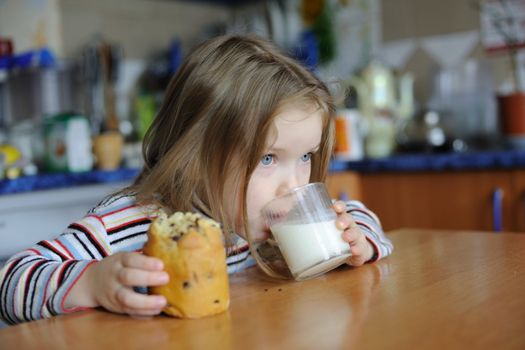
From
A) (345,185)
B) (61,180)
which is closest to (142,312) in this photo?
(61,180)

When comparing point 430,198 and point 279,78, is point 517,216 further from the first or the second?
point 279,78

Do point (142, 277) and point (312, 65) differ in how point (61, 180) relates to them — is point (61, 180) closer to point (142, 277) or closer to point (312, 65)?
point (312, 65)

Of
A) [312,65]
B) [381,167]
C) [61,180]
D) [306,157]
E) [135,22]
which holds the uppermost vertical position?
[135,22]

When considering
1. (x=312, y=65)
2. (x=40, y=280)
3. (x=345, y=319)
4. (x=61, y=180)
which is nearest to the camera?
(x=345, y=319)

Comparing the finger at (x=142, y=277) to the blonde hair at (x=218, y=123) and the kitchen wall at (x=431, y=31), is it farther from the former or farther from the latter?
the kitchen wall at (x=431, y=31)

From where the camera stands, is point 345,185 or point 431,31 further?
point 431,31

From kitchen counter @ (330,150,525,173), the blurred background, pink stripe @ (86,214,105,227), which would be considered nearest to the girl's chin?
pink stripe @ (86,214,105,227)

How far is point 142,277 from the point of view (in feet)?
2.11

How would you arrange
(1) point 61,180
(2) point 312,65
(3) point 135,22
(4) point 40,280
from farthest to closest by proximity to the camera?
(3) point 135,22 → (2) point 312,65 → (1) point 61,180 → (4) point 40,280

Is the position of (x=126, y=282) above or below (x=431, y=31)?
below

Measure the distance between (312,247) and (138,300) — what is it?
244mm

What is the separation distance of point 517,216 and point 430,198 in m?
0.29

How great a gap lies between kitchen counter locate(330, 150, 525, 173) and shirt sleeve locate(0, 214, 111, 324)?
1.49m


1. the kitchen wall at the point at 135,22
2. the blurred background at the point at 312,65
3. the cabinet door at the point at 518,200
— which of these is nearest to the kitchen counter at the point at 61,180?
the blurred background at the point at 312,65
